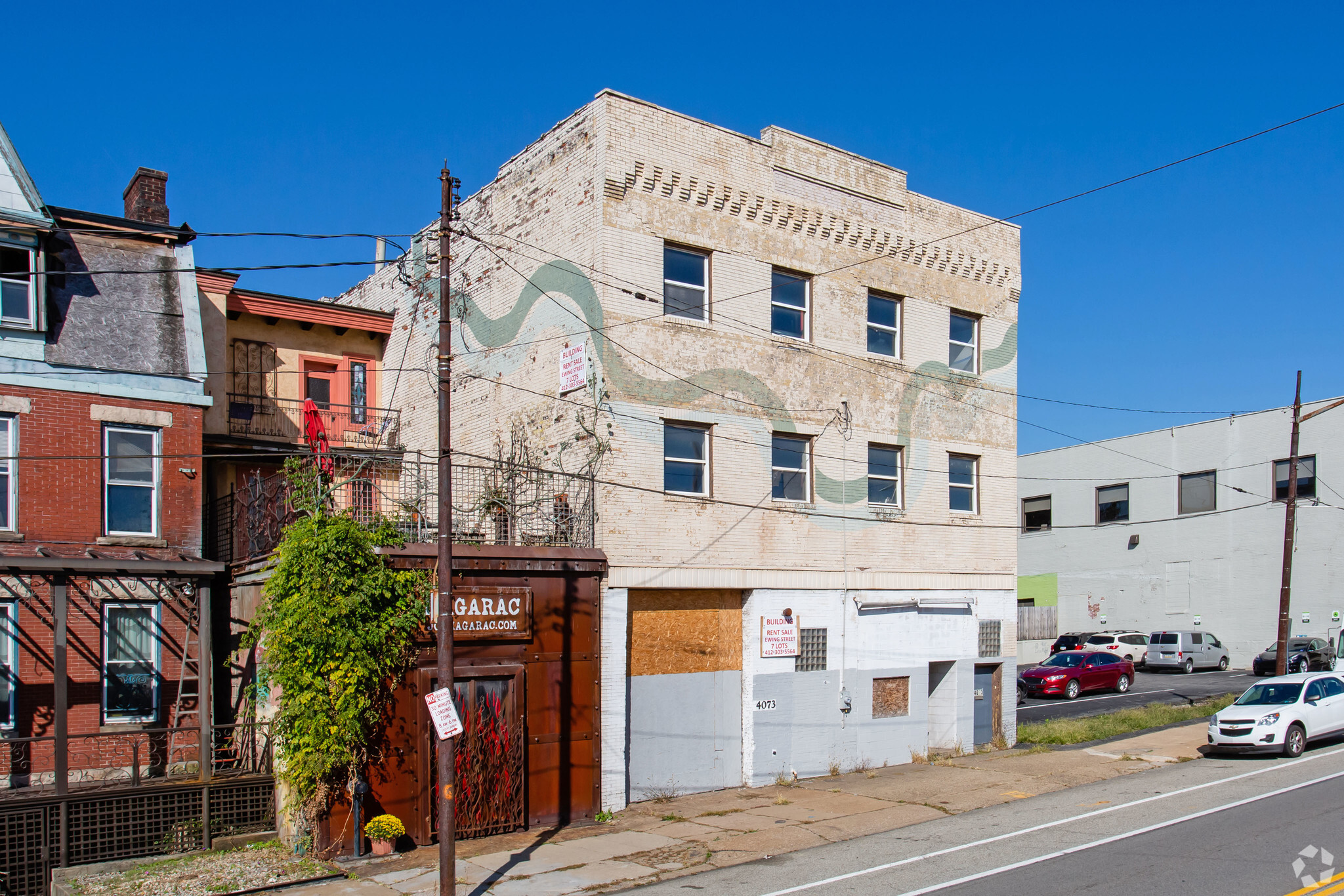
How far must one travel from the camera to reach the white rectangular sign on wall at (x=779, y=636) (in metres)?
19.4

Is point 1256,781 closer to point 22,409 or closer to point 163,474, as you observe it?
→ point 163,474

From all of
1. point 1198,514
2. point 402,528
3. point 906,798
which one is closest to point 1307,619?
point 1198,514

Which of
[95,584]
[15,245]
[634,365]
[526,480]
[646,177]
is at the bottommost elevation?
[95,584]

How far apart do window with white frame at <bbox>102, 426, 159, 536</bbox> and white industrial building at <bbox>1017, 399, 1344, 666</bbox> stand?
3541 cm

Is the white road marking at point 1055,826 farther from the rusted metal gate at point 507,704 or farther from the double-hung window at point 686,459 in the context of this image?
the double-hung window at point 686,459

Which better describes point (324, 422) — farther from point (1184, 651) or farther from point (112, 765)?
point (1184, 651)

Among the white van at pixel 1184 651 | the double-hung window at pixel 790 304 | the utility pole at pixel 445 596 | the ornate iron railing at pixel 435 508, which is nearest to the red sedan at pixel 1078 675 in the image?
the white van at pixel 1184 651

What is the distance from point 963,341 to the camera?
953 inches

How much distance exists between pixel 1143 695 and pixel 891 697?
54.4 feet

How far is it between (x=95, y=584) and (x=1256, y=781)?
1918 centimetres

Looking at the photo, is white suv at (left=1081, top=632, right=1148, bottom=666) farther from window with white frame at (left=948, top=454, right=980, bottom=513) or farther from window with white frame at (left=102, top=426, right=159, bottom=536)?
window with white frame at (left=102, top=426, right=159, bottom=536)

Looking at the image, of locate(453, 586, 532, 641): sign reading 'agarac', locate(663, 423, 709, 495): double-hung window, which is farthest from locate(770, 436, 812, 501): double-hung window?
locate(453, 586, 532, 641): sign reading 'agarac'

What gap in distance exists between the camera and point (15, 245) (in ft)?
56.3

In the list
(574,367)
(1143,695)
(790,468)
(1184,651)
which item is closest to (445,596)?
(574,367)
